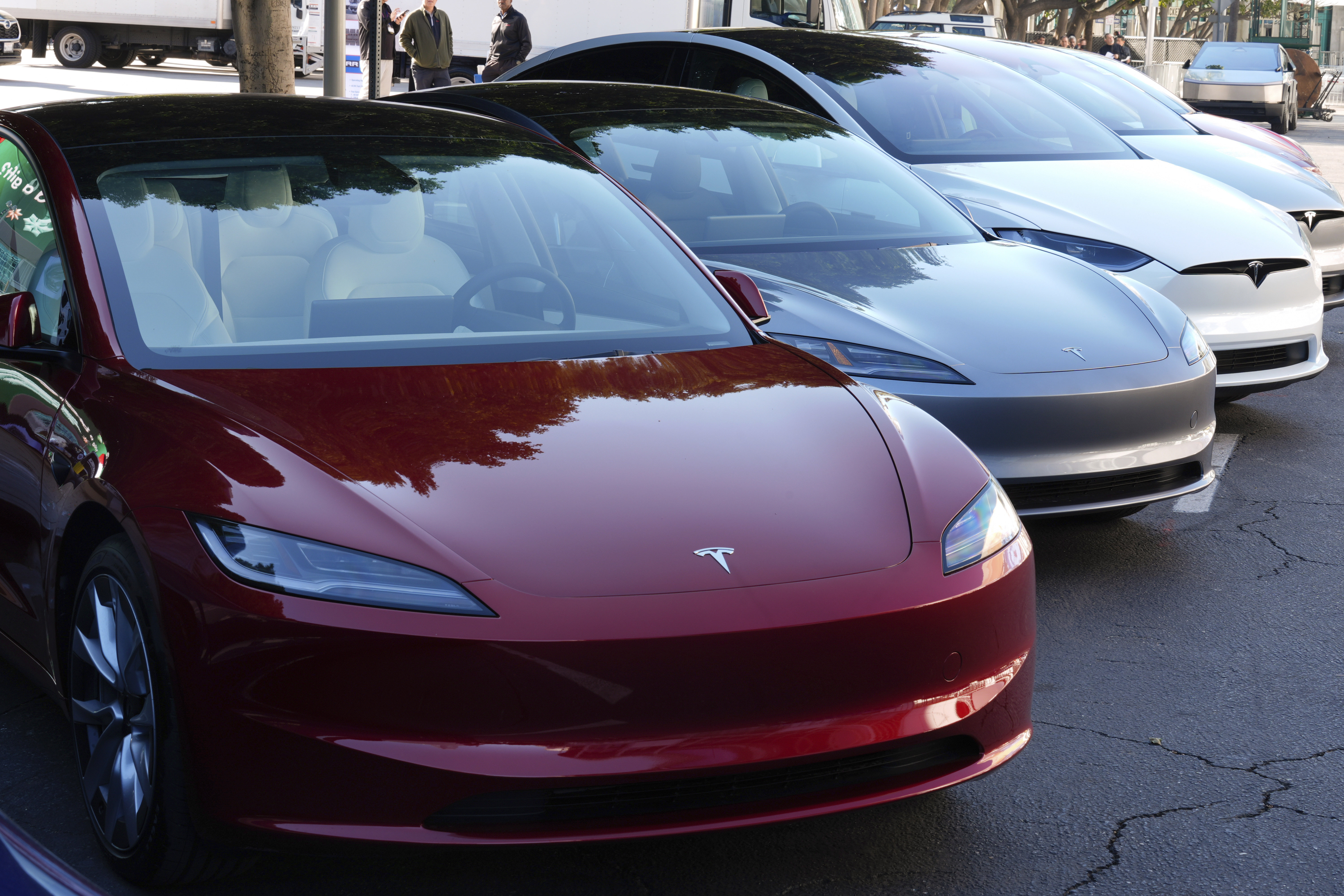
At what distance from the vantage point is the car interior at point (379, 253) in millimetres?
3412

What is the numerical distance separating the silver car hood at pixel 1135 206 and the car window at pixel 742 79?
752 mm

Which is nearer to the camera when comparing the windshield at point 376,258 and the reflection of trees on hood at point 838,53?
the windshield at point 376,258

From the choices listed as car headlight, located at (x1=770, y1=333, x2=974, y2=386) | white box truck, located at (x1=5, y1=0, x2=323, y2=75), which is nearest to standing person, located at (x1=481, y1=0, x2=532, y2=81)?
white box truck, located at (x1=5, y1=0, x2=323, y2=75)

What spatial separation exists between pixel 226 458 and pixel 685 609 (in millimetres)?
873

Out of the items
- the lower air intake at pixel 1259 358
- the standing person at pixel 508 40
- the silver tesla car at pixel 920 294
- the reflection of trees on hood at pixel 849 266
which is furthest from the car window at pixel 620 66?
the standing person at pixel 508 40

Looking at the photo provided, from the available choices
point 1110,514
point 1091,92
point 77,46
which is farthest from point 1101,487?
point 77,46

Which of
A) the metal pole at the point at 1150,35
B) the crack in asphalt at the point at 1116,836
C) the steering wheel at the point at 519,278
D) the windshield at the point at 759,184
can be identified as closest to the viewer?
the crack in asphalt at the point at 1116,836

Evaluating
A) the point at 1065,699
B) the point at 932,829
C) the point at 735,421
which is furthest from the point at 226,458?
the point at 1065,699

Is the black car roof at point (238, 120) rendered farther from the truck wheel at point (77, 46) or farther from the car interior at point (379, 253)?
the truck wheel at point (77, 46)

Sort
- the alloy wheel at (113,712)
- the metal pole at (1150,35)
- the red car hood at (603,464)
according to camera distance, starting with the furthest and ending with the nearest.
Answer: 1. the metal pole at (1150,35)
2. the alloy wheel at (113,712)
3. the red car hood at (603,464)

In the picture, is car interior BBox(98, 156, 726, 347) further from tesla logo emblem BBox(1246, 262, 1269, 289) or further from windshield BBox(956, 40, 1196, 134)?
windshield BBox(956, 40, 1196, 134)

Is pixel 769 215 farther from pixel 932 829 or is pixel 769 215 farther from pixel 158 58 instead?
pixel 158 58

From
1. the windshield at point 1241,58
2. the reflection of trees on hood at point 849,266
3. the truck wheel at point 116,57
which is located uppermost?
the windshield at point 1241,58

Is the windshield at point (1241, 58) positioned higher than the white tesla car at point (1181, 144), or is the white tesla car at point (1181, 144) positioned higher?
the windshield at point (1241, 58)
